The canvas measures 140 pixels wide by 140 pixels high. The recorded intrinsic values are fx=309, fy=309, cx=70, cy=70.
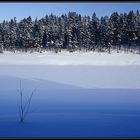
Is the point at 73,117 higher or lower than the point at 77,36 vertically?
higher

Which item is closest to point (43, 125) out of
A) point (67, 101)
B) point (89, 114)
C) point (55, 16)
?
point (89, 114)

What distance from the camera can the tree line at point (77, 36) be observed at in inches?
3036

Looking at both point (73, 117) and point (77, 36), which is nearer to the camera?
point (73, 117)

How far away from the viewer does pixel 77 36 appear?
3172 inches

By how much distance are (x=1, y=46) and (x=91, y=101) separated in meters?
66.4

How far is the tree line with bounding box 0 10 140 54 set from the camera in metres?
77.1

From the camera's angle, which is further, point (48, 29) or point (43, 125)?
point (48, 29)

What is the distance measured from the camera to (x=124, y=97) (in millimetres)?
14422

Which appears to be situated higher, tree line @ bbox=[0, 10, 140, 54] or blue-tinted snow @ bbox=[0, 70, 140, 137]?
blue-tinted snow @ bbox=[0, 70, 140, 137]

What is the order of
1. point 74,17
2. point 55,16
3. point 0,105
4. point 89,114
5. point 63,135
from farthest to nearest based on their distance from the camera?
point 55,16 < point 74,17 < point 0,105 < point 89,114 < point 63,135

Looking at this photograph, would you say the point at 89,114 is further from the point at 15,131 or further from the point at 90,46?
the point at 90,46

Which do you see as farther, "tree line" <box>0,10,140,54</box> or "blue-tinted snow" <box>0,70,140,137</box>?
"tree line" <box>0,10,140,54</box>

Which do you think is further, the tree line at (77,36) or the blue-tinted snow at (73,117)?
the tree line at (77,36)

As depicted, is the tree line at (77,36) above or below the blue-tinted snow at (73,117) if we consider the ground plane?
below
